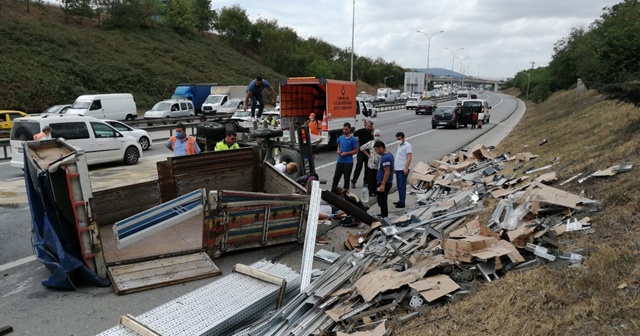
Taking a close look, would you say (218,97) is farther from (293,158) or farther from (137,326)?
(137,326)

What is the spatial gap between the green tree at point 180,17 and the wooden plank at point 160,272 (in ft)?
205

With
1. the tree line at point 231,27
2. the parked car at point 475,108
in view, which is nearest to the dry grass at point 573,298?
the parked car at point 475,108

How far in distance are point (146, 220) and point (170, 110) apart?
26340 mm

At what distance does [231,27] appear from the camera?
74.2 meters

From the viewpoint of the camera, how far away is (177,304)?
15.3 ft

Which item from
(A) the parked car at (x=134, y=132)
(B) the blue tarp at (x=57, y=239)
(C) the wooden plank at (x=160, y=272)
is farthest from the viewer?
(A) the parked car at (x=134, y=132)

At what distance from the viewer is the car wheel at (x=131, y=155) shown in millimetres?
15373

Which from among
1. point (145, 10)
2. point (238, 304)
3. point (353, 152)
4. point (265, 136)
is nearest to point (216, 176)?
point (265, 136)

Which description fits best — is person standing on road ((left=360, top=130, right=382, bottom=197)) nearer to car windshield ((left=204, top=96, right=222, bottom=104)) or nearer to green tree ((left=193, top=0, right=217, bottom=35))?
car windshield ((left=204, top=96, right=222, bottom=104))

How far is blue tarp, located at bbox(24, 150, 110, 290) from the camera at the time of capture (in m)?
5.82

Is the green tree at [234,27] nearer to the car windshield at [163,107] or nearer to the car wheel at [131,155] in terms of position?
the car windshield at [163,107]

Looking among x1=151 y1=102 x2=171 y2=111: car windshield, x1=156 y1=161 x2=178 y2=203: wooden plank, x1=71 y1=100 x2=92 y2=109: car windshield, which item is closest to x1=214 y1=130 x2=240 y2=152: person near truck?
x1=156 y1=161 x2=178 y2=203: wooden plank

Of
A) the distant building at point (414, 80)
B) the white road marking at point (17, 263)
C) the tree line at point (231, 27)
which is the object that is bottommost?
the white road marking at point (17, 263)

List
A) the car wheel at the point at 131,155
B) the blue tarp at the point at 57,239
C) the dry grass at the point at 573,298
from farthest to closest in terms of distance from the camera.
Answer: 1. the car wheel at the point at 131,155
2. the blue tarp at the point at 57,239
3. the dry grass at the point at 573,298
